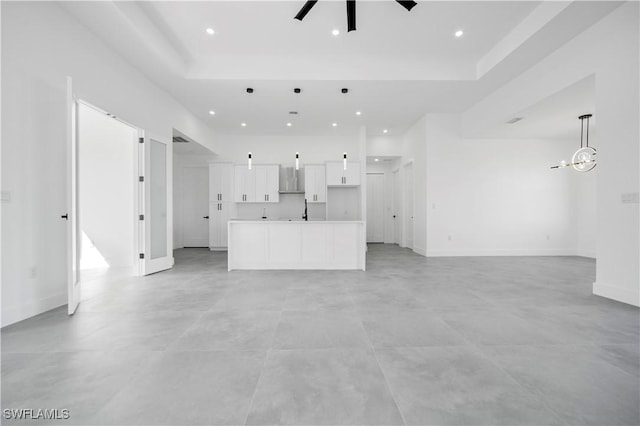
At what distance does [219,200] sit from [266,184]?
1.51 metres

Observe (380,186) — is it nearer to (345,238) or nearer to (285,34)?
(345,238)

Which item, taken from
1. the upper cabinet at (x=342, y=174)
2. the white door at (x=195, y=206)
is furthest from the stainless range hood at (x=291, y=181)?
the white door at (x=195, y=206)

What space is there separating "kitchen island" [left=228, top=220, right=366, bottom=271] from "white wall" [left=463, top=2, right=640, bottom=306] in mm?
3281

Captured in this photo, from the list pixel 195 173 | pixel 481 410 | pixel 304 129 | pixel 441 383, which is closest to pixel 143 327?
pixel 441 383

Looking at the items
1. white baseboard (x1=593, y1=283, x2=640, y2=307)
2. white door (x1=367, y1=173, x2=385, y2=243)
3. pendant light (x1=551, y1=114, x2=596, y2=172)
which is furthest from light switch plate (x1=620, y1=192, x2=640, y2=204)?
white door (x1=367, y1=173, x2=385, y2=243)

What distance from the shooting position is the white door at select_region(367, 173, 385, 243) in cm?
942

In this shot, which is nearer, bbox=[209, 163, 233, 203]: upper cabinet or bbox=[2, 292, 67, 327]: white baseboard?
bbox=[2, 292, 67, 327]: white baseboard

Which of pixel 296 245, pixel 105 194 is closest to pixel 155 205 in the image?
pixel 105 194

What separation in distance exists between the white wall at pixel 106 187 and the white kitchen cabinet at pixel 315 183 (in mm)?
4275

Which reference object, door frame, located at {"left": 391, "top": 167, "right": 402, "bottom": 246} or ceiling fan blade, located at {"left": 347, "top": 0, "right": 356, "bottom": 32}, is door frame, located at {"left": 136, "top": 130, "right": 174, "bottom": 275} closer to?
ceiling fan blade, located at {"left": 347, "top": 0, "right": 356, "bottom": 32}

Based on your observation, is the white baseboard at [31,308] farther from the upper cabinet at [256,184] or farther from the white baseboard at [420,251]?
the white baseboard at [420,251]

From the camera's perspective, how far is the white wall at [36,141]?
2.61m

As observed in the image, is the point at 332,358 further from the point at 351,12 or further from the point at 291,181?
the point at 291,181

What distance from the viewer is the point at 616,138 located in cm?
325
